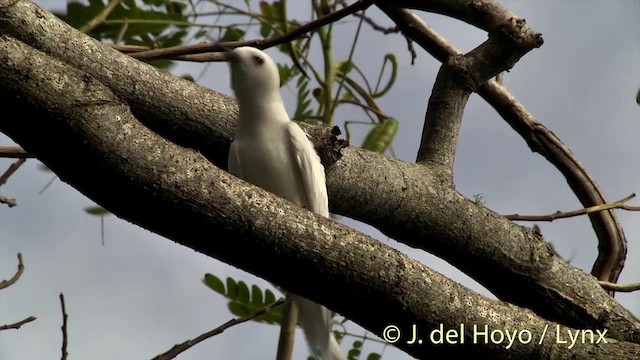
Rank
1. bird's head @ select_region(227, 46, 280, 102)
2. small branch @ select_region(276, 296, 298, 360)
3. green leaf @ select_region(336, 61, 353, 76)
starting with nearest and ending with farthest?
small branch @ select_region(276, 296, 298, 360) < bird's head @ select_region(227, 46, 280, 102) < green leaf @ select_region(336, 61, 353, 76)

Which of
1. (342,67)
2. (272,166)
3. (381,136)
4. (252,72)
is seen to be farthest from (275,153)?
(342,67)

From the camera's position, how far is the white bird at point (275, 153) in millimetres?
2846

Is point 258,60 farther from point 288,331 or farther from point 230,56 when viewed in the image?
point 288,331

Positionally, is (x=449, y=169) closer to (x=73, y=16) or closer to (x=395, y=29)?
(x=395, y=29)

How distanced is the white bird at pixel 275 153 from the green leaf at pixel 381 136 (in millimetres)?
661

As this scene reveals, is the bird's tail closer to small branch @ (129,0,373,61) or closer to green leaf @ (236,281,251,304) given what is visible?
small branch @ (129,0,373,61)

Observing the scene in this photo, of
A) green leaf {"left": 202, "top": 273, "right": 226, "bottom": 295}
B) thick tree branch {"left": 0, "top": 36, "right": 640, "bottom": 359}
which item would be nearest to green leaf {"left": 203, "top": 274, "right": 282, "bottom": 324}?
green leaf {"left": 202, "top": 273, "right": 226, "bottom": 295}

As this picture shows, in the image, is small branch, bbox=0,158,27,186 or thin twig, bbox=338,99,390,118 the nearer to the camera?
small branch, bbox=0,158,27,186

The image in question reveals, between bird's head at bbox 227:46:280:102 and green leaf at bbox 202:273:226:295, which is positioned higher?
bird's head at bbox 227:46:280:102

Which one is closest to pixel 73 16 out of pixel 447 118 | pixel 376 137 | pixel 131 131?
pixel 376 137

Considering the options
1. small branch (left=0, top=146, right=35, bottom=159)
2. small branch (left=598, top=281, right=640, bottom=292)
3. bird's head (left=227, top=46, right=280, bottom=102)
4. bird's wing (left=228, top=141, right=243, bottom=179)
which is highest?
bird's head (left=227, top=46, right=280, bottom=102)

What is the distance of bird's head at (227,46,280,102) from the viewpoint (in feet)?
9.98

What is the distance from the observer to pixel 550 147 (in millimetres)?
3369

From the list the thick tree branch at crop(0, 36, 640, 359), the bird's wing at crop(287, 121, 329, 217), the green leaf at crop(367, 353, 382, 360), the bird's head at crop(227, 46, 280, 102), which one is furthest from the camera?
the green leaf at crop(367, 353, 382, 360)
